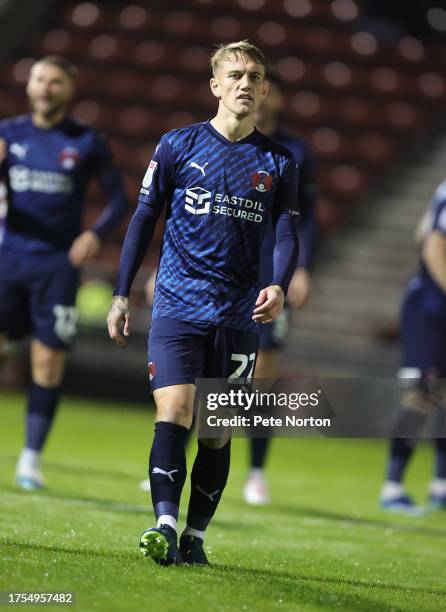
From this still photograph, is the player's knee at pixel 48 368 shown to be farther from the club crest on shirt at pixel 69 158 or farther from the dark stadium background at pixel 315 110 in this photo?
the dark stadium background at pixel 315 110

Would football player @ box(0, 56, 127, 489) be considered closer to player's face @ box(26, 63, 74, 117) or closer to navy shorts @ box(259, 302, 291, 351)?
player's face @ box(26, 63, 74, 117)

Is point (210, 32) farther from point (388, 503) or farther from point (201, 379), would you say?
point (201, 379)

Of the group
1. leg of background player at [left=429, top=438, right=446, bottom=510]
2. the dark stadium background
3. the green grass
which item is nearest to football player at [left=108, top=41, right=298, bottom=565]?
the green grass

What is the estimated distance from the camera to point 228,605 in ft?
10.9

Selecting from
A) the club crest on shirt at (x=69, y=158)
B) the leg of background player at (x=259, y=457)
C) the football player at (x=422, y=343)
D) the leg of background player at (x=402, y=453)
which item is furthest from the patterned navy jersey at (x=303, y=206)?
the club crest on shirt at (x=69, y=158)

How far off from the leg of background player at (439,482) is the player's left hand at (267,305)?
12.3ft

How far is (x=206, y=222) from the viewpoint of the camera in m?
4.08

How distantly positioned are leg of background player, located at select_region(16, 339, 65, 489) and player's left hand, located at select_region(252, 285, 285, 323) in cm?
270

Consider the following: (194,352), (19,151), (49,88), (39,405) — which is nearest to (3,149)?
(19,151)

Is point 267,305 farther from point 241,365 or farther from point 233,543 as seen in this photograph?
point 233,543

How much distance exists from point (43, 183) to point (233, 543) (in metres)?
2.41

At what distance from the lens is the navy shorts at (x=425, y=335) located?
708 cm

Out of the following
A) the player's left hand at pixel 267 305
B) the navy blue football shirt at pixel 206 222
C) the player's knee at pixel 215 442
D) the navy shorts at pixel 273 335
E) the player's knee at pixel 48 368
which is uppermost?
the navy blue football shirt at pixel 206 222

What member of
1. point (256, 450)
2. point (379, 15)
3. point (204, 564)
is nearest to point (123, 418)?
point (256, 450)
